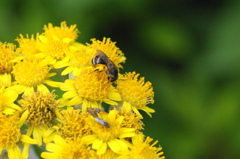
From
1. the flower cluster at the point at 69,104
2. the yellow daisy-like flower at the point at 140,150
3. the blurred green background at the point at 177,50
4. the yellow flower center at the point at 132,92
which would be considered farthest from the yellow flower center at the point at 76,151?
the blurred green background at the point at 177,50

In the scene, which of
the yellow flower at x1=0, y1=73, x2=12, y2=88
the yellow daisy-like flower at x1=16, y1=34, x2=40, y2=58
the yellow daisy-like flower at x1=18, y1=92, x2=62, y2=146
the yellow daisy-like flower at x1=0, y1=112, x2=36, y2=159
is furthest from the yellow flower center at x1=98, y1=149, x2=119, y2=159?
the yellow daisy-like flower at x1=16, y1=34, x2=40, y2=58

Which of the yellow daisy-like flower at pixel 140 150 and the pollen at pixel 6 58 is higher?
the pollen at pixel 6 58

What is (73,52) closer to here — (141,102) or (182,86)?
(141,102)

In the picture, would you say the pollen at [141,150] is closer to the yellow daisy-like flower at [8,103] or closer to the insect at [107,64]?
the insect at [107,64]

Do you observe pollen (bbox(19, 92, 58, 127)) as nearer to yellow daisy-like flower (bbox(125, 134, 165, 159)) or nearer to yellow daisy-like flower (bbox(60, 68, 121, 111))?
yellow daisy-like flower (bbox(60, 68, 121, 111))

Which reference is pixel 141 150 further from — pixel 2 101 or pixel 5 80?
pixel 5 80

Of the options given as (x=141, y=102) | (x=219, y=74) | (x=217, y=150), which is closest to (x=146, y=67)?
(x=219, y=74)

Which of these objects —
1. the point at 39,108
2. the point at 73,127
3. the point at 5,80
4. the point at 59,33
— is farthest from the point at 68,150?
the point at 59,33

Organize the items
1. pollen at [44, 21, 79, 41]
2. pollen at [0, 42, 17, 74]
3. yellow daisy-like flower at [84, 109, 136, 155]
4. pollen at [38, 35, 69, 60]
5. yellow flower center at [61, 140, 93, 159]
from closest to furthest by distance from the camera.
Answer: yellow flower center at [61, 140, 93, 159] < yellow daisy-like flower at [84, 109, 136, 155] < pollen at [0, 42, 17, 74] < pollen at [38, 35, 69, 60] < pollen at [44, 21, 79, 41]
